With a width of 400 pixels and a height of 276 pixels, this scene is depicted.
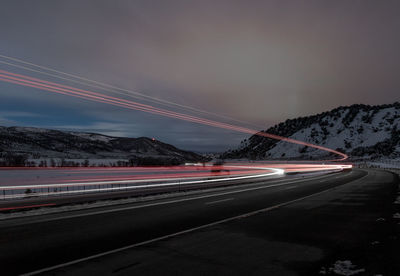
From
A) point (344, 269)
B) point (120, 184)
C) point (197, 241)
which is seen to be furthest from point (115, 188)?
point (344, 269)

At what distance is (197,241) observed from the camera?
7.33 metres

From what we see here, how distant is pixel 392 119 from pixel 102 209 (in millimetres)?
217219

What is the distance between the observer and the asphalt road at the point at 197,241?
18.1 feet

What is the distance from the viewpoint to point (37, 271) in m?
5.29

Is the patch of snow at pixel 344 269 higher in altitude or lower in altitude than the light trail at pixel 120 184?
higher

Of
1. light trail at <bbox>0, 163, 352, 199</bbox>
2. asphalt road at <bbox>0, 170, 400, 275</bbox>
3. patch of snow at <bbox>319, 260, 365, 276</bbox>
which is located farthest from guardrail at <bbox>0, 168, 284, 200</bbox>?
patch of snow at <bbox>319, 260, 365, 276</bbox>

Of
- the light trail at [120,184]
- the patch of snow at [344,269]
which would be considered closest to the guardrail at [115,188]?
the light trail at [120,184]

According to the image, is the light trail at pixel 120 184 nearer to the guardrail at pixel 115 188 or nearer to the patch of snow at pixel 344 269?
the guardrail at pixel 115 188

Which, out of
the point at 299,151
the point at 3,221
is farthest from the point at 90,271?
the point at 299,151

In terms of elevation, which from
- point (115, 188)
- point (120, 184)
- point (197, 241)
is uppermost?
point (197, 241)

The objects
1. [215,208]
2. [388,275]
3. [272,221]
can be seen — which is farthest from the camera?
[215,208]

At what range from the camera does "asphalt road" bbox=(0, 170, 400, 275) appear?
5527mm

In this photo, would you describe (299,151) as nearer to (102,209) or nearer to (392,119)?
(392,119)

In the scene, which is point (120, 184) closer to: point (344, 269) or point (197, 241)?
point (197, 241)
